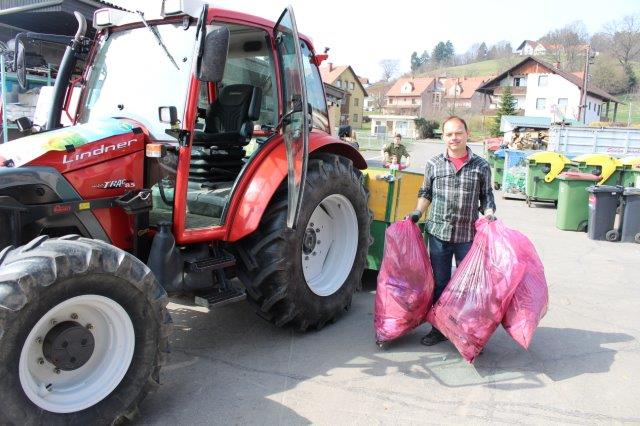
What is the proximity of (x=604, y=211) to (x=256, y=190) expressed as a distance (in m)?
6.60

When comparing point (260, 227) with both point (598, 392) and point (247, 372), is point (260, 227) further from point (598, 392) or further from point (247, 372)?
point (598, 392)

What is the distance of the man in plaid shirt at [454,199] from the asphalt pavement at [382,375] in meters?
0.51

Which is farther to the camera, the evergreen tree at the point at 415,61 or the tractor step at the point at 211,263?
the evergreen tree at the point at 415,61

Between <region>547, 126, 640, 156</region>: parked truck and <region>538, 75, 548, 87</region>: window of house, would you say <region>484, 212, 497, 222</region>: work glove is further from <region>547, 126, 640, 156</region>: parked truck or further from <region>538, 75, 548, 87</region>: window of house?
<region>538, 75, 548, 87</region>: window of house

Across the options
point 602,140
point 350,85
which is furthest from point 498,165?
point 350,85

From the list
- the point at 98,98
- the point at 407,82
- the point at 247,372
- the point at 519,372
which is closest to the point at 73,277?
the point at 247,372

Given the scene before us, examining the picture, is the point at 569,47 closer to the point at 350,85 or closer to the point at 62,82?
the point at 350,85

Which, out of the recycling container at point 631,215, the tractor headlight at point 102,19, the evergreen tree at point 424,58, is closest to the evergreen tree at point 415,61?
the evergreen tree at point 424,58

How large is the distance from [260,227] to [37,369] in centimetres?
164

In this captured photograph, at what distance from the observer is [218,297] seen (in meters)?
3.58

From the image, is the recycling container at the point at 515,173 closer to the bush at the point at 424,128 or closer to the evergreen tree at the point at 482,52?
the bush at the point at 424,128

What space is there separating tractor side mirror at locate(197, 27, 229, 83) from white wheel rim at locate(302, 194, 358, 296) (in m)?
1.56

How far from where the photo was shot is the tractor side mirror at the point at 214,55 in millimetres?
3016

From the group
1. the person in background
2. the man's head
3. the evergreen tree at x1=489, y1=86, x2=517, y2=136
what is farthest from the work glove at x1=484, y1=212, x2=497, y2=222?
the evergreen tree at x1=489, y1=86, x2=517, y2=136
